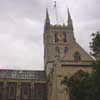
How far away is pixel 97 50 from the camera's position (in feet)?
49.2

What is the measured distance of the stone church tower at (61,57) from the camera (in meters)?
34.6

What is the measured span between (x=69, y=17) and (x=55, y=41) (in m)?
12.0

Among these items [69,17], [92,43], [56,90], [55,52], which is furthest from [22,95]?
[92,43]

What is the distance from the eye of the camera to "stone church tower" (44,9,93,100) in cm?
3462

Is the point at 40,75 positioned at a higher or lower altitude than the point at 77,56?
lower

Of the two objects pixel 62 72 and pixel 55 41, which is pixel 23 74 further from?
pixel 62 72

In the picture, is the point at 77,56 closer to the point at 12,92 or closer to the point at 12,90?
the point at 12,90

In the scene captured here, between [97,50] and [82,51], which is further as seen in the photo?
[82,51]

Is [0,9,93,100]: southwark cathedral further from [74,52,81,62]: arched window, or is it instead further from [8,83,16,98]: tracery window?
[74,52,81,62]: arched window

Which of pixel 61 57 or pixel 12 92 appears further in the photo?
pixel 12 92

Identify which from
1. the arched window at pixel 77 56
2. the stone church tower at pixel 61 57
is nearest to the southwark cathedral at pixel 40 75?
the stone church tower at pixel 61 57

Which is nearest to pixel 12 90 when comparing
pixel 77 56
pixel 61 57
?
pixel 61 57

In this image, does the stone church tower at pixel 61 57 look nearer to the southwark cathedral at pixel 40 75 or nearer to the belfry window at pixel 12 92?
the southwark cathedral at pixel 40 75

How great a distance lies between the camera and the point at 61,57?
4072cm
